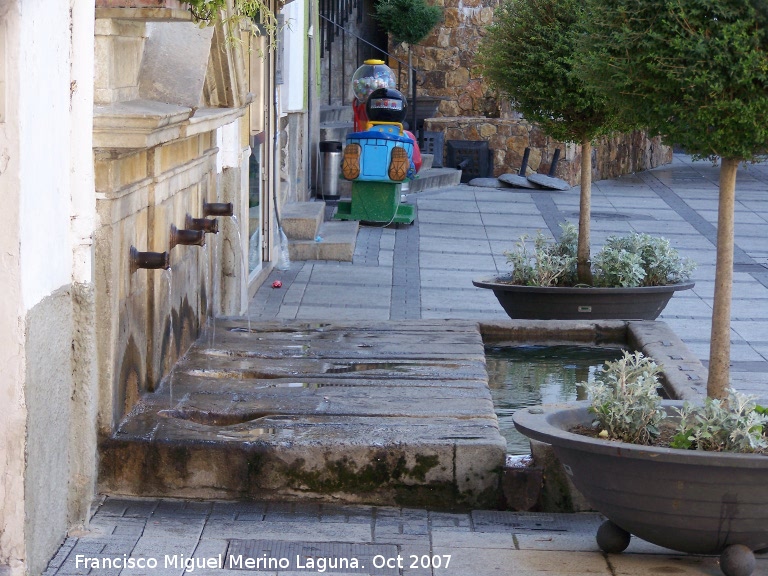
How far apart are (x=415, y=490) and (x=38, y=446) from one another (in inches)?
58.0

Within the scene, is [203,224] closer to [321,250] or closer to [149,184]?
[149,184]

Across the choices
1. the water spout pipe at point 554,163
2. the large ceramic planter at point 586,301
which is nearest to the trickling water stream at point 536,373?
the large ceramic planter at point 586,301

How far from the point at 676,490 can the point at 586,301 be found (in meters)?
4.25

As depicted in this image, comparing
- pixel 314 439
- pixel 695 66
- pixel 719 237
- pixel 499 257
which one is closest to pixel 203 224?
pixel 314 439

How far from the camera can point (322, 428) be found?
4805mm

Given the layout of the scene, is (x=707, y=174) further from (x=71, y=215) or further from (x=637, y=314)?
(x=71, y=215)

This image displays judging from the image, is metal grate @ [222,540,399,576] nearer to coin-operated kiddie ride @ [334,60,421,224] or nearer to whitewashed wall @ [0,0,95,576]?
whitewashed wall @ [0,0,95,576]

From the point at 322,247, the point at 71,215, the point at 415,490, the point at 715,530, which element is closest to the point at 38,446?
the point at 71,215

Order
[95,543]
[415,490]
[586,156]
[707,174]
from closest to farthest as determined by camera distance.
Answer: [95,543], [415,490], [586,156], [707,174]

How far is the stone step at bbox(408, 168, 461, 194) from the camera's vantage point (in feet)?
59.1

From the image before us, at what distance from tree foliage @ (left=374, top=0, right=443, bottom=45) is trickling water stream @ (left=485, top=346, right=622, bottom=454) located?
14.3 m

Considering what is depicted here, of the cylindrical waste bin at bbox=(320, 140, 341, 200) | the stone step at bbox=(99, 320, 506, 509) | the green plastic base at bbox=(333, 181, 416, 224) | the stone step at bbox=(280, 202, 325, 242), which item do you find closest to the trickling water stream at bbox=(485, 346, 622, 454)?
the stone step at bbox=(99, 320, 506, 509)

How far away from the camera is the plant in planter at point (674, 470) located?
3.68 meters

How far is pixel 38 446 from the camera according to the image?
384cm
